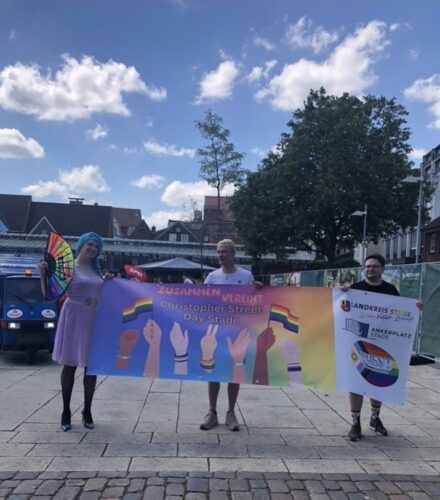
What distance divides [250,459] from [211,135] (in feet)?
85.5

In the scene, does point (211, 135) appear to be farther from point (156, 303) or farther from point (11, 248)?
point (11, 248)

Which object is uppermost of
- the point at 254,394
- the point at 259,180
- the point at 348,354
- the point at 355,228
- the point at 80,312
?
the point at 259,180

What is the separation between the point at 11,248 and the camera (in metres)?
51.9

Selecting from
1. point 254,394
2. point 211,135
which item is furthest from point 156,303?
point 211,135

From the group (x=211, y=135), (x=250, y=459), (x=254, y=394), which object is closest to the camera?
(x=250, y=459)

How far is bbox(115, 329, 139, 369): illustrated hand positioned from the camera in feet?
16.9

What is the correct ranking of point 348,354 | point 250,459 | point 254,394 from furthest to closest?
point 254,394 < point 348,354 < point 250,459

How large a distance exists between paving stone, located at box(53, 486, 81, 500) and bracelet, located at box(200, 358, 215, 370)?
1.80 m

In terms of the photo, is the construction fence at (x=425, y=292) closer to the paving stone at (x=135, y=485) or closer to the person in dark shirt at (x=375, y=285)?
the person in dark shirt at (x=375, y=285)

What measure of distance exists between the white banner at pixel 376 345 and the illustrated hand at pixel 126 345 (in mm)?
2155

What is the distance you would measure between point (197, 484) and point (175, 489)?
0.61 feet

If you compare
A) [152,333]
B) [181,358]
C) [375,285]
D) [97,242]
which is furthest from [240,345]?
[97,242]

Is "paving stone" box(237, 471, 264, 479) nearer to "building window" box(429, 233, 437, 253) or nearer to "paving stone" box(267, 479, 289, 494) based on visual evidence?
"paving stone" box(267, 479, 289, 494)

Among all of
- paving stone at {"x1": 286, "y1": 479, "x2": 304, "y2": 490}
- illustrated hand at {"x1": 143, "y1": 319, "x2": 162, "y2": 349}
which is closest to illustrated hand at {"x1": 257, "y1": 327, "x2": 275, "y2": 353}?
illustrated hand at {"x1": 143, "y1": 319, "x2": 162, "y2": 349}
